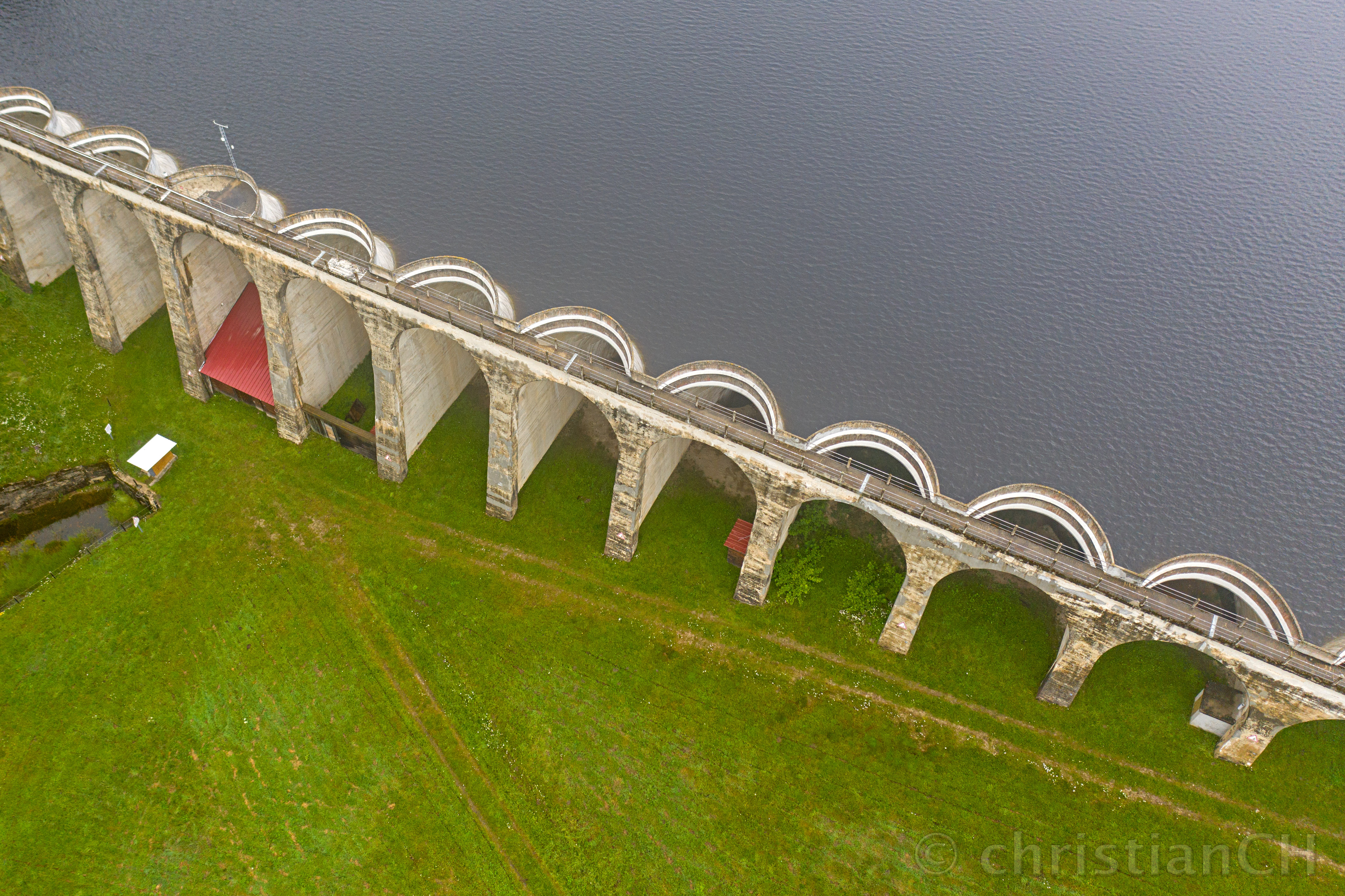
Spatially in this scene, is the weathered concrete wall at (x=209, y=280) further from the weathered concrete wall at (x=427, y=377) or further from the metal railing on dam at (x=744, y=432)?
the weathered concrete wall at (x=427, y=377)

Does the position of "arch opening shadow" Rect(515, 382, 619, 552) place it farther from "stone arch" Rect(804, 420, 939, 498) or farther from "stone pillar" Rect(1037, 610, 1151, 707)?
"stone pillar" Rect(1037, 610, 1151, 707)

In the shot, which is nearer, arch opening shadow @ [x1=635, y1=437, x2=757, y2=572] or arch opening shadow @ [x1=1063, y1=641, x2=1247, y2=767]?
arch opening shadow @ [x1=1063, y1=641, x2=1247, y2=767]

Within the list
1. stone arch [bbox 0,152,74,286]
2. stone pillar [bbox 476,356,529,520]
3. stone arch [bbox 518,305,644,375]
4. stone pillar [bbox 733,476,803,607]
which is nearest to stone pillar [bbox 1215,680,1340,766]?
stone pillar [bbox 733,476,803,607]

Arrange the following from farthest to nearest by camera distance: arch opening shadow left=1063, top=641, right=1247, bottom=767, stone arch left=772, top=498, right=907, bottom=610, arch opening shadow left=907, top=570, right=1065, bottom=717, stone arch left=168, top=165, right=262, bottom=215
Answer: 1. stone arch left=168, top=165, right=262, bottom=215
2. stone arch left=772, top=498, right=907, bottom=610
3. arch opening shadow left=907, top=570, right=1065, bottom=717
4. arch opening shadow left=1063, top=641, right=1247, bottom=767

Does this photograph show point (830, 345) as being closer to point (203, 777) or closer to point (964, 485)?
point (964, 485)

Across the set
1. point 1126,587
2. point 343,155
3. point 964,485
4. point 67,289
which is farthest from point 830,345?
point 67,289

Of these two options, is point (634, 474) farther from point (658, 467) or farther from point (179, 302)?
point (179, 302)

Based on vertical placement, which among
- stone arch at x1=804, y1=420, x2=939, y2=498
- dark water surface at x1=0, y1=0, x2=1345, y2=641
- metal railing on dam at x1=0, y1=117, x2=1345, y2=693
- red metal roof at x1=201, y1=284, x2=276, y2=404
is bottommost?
red metal roof at x1=201, y1=284, x2=276, y2=404

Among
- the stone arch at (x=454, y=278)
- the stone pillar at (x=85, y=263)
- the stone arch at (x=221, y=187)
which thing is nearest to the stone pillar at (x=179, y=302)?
the stone arch at (x=221, y=187)
